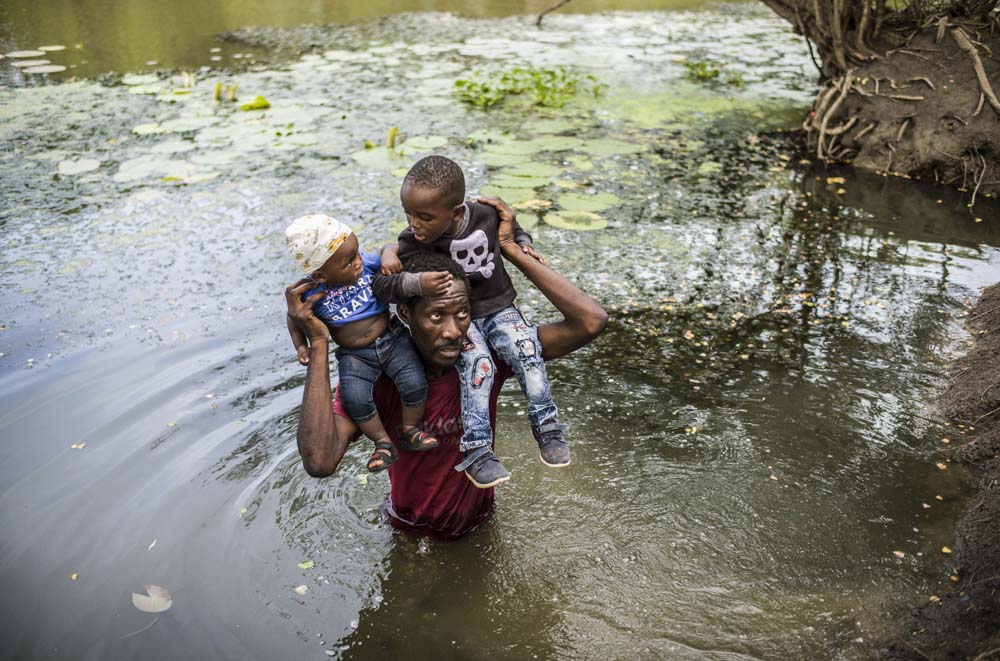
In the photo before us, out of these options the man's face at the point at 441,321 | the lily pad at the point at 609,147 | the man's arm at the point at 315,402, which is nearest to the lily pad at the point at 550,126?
the lily pad at the point at 609,147

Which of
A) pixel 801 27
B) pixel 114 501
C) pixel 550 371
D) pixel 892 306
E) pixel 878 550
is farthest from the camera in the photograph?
pixel 801 27

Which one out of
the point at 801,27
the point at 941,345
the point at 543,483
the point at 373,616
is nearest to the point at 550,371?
the point at 543,483

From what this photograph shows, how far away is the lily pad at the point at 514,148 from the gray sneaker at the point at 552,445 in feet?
16.6

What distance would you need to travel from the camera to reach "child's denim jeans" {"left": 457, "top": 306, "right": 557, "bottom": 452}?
2754 millimetres

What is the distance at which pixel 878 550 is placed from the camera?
10.6ft

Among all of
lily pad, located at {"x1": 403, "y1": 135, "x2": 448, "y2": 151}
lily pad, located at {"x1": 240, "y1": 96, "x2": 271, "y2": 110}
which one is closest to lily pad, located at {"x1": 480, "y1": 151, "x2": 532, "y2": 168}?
lily pad, located at {"x1": 403, "y1": 135, "x2": 448, "y2": 151}

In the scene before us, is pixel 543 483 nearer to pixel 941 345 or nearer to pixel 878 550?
pixel 878 550

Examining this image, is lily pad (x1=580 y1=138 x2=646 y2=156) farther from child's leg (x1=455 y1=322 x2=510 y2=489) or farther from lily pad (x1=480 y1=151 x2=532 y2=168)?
child's leg (x1=455 y1=322 x2=510 y2=489)

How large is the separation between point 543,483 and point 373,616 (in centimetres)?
99

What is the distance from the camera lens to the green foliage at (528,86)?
9016mm

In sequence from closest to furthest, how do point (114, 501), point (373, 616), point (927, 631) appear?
point (927, 631) < point (373, 616) < point (114, 501)

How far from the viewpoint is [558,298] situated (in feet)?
9.45

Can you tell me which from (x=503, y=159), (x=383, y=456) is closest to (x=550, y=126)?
(x=503, y=159)

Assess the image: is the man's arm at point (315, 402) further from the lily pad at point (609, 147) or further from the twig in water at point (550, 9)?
the twig in water at point (550, 9)
